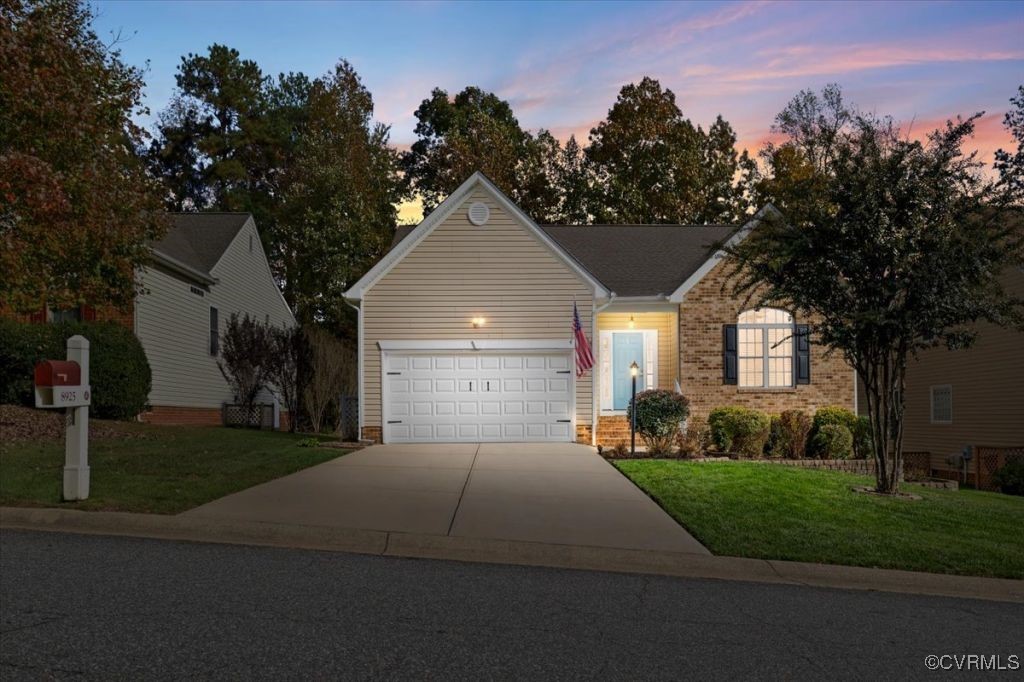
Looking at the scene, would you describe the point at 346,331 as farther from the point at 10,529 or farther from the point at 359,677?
the point at 359,677

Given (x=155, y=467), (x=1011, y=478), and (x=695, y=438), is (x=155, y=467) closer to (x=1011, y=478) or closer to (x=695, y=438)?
(x=695, y=438)

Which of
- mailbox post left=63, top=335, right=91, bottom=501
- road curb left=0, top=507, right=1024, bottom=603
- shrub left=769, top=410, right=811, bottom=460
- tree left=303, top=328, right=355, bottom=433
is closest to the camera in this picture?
road curb left=0, top=507, right=1024, bottom=603

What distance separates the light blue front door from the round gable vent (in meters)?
4.55

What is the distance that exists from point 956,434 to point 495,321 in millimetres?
14299

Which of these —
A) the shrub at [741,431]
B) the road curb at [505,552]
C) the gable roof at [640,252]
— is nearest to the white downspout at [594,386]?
the gable roof at [640,252]

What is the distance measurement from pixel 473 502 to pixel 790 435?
427 inches

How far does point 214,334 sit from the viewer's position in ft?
98.5

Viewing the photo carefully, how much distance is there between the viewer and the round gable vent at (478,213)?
2147 centimetres

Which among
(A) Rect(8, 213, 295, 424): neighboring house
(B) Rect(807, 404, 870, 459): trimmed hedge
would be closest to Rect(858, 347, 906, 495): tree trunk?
(B) Rect(807, 404, 870, 459): trimmed hedge

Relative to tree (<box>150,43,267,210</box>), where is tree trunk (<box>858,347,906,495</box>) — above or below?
below

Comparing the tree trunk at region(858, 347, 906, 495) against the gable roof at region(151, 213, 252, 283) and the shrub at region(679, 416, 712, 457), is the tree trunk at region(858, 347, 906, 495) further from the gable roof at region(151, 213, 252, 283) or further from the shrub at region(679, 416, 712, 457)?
the gable roof at region(151, 213, 252, 283)

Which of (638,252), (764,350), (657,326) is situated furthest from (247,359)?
(764,350)

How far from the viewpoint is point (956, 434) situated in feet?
86.9

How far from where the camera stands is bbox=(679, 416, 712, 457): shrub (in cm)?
1911
